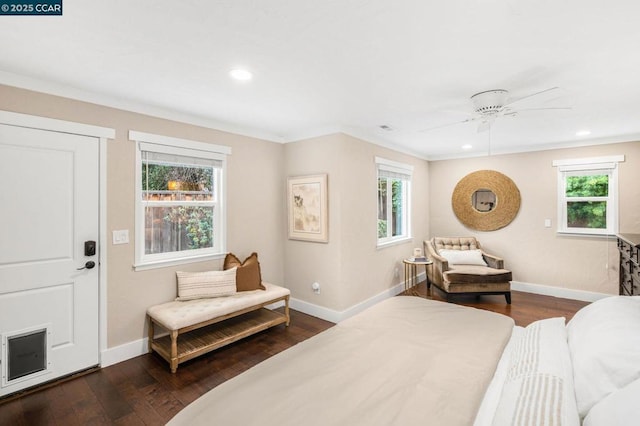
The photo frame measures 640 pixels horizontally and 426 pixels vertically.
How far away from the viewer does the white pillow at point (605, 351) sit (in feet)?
3.35

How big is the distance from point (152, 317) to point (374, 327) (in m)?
2.15

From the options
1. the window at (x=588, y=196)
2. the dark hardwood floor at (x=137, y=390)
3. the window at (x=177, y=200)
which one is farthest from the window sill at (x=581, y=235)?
the window at (x=177, y=200)

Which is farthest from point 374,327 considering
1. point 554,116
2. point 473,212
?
point 473,212

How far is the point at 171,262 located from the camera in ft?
10.3

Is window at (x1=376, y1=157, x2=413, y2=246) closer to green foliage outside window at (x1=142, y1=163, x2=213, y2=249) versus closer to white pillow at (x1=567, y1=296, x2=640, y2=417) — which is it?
green foliage outside window at (x1=142, y1=163, x2=213, y2=249)

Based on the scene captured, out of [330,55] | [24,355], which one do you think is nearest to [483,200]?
[330,55]

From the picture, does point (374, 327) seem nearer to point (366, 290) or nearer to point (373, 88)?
point (373, 88)

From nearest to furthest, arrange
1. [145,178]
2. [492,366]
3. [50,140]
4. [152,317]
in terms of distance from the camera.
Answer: [492,366] → [50,140] → [152,317] → [145,178]

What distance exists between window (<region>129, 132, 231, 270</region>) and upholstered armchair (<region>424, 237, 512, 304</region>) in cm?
316

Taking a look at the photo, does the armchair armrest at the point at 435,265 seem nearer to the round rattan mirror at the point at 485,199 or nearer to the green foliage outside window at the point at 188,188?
→ the round rattan mirror at the point at 485,199

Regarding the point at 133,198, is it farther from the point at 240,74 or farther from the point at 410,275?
the point at 410,275

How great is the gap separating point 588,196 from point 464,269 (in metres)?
2.19

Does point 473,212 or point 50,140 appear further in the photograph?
point 473,212

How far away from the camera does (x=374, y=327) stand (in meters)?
1.87
